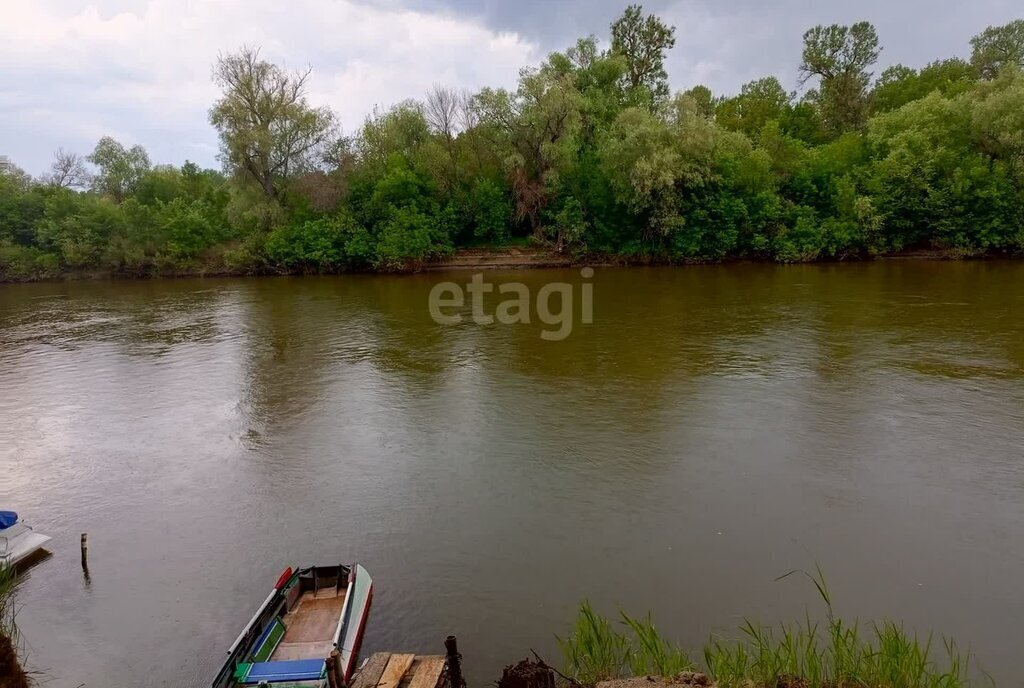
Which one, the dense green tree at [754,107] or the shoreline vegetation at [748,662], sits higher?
the dense green tree at [754,107]

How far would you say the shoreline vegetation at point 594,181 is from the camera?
134 ft

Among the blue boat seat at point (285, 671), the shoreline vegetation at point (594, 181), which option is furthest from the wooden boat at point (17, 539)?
the shoreline vegetation at point (594, 181)

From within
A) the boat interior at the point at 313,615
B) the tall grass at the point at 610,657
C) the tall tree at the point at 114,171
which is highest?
the tall tree at the point at 114,171

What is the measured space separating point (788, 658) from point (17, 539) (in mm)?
11633

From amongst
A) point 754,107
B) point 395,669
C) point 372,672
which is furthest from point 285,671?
point 754,107

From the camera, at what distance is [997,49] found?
52812mm

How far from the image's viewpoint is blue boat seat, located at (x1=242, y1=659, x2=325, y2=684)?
695cm

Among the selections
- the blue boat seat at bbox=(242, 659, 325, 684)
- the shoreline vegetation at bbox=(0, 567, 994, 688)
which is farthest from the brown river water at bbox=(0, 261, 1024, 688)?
the blue boat seat at bbox=(242, 659, 325, 684)

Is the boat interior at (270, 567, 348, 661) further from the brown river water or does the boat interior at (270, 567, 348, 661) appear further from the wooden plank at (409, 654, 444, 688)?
the wooden plank at (409, 654, 444, 688)

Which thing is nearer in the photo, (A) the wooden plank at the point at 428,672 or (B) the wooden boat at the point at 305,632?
(A) the wooden plank at the point at 428,672

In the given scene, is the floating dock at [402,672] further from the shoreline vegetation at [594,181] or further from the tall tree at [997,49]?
the tall tree at [997,49]

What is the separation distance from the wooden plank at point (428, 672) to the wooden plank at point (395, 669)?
0.44 feet

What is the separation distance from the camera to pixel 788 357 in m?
20.0

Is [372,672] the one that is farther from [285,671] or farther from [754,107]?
[754,107]
